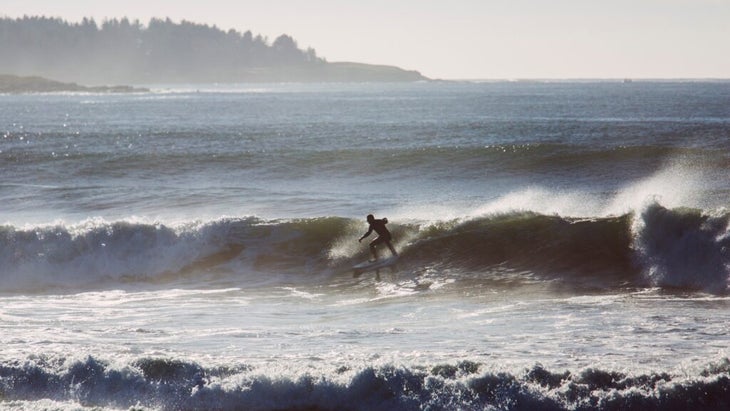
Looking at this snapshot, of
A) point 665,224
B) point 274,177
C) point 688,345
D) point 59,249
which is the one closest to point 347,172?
point 274,177

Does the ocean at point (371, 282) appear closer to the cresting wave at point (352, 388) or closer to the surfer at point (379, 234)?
the cresting wave at point (352, 388)

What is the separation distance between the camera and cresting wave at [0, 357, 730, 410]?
454 inches

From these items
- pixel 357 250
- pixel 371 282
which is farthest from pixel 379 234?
pixel 371 282

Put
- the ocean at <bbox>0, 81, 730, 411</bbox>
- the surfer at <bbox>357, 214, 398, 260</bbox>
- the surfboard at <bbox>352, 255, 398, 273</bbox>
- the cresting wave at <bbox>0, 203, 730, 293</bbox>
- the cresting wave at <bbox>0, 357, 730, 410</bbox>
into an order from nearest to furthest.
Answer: the cresting wave at <bbox>0, 357, 730, 410</bbox> < the ocean at <bbox>0, 81, 730, 411</bbox> < the cresting wave at <bbox>0, 203, 730, 293</bbox> < the surfboard at <bbox>352, 255, 398, 273</bbox> < the surfer at <bbox>357, 214, 398, 260</bbox>

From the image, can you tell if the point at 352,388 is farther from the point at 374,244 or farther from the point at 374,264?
the point at 374,244

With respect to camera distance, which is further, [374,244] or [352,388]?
[374,244]

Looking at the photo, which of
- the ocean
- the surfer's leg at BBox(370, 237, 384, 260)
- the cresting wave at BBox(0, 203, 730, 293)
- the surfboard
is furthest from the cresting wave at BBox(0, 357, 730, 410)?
the surfer's leg at BBox(370, 237, 384, 260)

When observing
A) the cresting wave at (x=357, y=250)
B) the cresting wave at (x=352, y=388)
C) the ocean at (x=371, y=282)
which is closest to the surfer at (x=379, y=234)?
the ocean at (x=371, y=282)

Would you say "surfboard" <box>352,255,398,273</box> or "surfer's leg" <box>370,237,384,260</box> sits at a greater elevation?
"surfer's leg" <box>370,237,384,260</box>

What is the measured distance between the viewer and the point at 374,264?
21922 millimetres

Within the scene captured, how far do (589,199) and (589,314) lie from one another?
14.3 m

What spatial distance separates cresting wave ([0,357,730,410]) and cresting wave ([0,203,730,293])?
7138mm

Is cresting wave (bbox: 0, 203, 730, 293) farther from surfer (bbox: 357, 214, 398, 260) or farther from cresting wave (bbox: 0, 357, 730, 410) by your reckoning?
cresting wave (bbox: 0, 357, 730, 410)

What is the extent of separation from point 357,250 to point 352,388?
10.8 m
